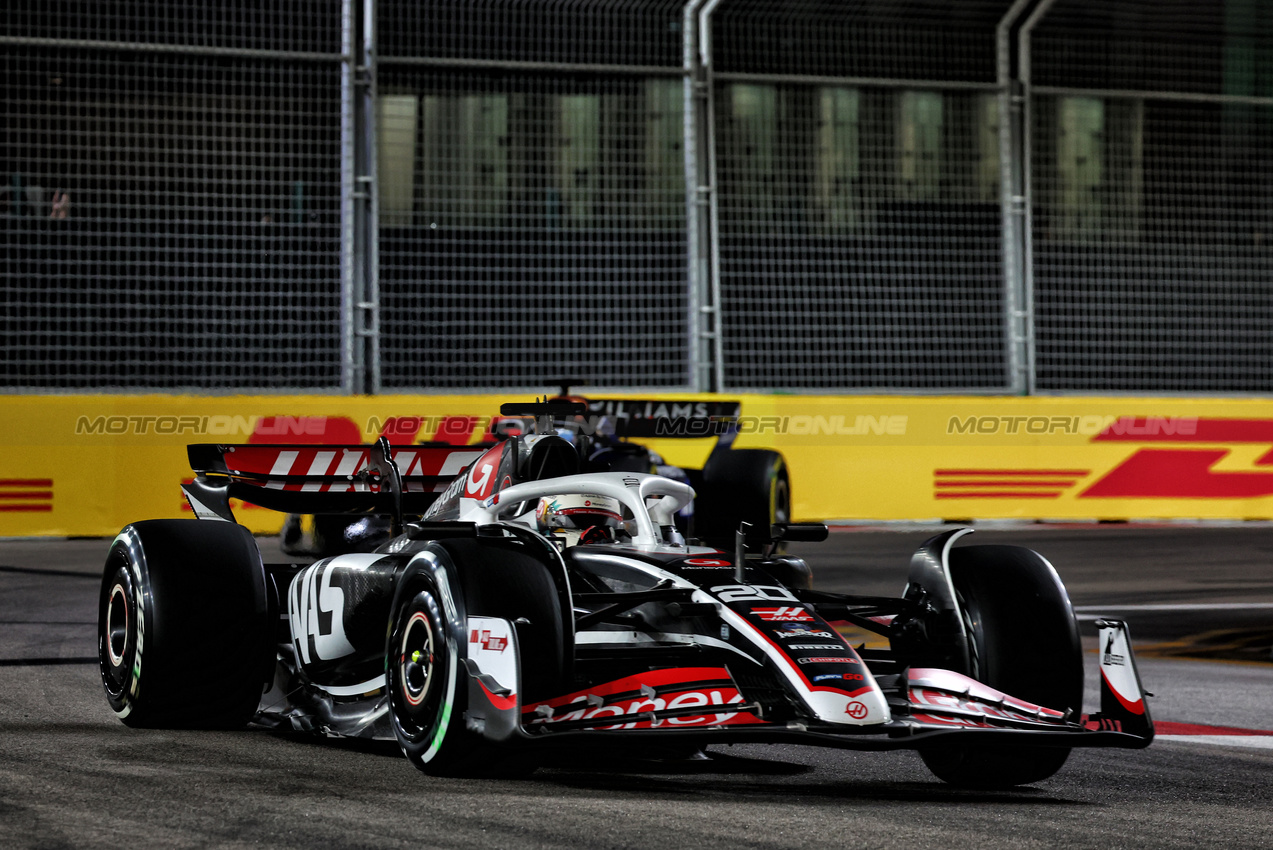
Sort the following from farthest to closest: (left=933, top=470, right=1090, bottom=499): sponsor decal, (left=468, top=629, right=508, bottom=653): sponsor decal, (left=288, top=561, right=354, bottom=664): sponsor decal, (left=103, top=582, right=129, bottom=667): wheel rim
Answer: (left=933, top=470, right=1090, bottom=499): sponsor decal, (left=103, top=582, right=129, bottom=667): wheel rim, (left=288, top=561, right=354, bottom=664): sponsor decal, (left=468, top=629, right=508, bottom=653): sponsor decal

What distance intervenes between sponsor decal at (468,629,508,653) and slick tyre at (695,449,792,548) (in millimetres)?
5586

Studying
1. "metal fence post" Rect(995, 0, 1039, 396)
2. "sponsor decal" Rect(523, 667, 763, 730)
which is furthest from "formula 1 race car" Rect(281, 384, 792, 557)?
"metal fence post" Rect(995, 0, 1039, 396)

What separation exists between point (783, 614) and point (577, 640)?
27.9 inches

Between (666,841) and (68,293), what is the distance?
33.6 ft

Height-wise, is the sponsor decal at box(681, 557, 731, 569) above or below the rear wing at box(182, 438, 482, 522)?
below

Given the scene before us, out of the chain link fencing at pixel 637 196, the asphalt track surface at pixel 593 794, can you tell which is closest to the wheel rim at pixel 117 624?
the asphalt track surface at pixel 593 794

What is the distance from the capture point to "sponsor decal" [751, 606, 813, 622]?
4.40 metres

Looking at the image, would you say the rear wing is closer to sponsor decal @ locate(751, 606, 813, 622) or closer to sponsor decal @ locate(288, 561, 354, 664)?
sponsor decal @ locate(288, 561, 354, 664)

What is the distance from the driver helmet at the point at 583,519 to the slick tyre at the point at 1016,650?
1.14 m

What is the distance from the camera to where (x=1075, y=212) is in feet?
48.4

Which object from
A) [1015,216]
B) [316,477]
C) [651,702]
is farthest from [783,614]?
[1015,216]

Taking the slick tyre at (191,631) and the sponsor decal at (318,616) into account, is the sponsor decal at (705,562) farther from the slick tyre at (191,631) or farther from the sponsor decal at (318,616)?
the slick tyre at (191,631)

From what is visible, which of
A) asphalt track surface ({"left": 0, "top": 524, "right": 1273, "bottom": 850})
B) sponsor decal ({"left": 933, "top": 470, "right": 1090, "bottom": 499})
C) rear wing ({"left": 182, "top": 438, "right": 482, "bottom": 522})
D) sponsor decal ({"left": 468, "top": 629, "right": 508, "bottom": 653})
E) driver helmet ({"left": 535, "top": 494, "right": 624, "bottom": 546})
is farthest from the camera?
sponsor decal ({"left": 933, "top": 470, "right": 1090, "bottom": 499})

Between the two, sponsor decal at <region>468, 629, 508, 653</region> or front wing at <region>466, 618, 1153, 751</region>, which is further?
sponsor decal at <region>468, 629, 508, 653</region>
